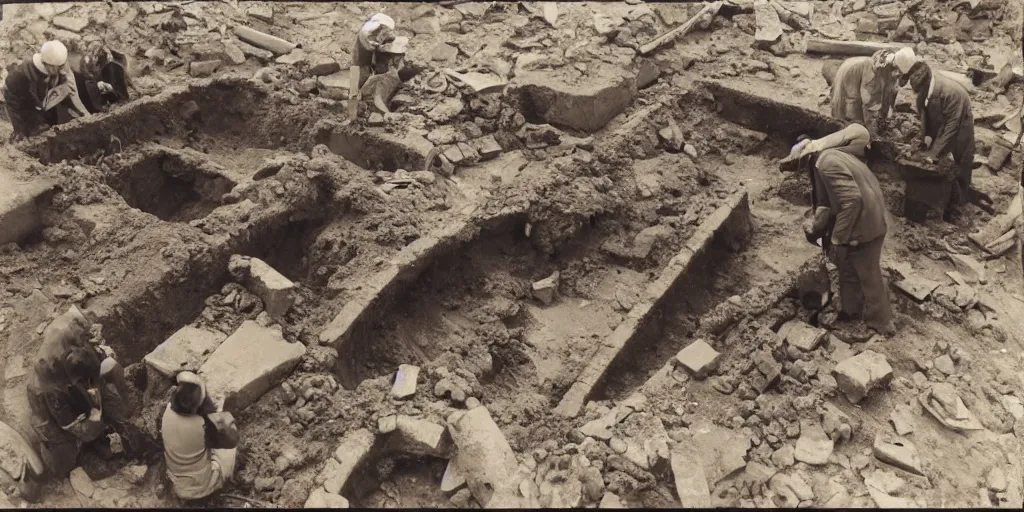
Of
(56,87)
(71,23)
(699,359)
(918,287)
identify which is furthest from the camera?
(71,23)

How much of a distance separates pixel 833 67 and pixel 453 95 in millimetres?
3884

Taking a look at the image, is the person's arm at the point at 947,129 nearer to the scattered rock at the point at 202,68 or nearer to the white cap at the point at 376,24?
the white cap at the point at 376,24

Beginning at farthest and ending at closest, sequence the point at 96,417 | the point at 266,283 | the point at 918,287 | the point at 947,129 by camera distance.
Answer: the point at 947,129
the point at 918,287
the point at 266,283
the point at 96,417

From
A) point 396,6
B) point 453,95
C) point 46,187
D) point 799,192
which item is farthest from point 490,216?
point 396,6

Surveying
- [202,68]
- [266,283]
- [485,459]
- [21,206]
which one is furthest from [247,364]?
[202,68]

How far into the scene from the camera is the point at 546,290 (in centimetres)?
676

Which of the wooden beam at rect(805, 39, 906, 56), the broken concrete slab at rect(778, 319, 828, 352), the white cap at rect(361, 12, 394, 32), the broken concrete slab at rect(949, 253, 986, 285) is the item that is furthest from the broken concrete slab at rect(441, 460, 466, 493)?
the wooden beam at rect(805, 39, 906, 56)

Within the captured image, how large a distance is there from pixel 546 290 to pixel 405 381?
5.76ft

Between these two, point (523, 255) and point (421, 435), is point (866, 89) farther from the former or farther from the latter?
point (421, 435)

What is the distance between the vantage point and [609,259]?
7066 millimetres

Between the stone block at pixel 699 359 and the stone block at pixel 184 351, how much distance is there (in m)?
3.28

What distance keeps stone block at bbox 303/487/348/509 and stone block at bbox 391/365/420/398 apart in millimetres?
821

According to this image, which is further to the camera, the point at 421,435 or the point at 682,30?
the point at 682,30

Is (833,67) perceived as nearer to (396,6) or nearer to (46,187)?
(396,6)
